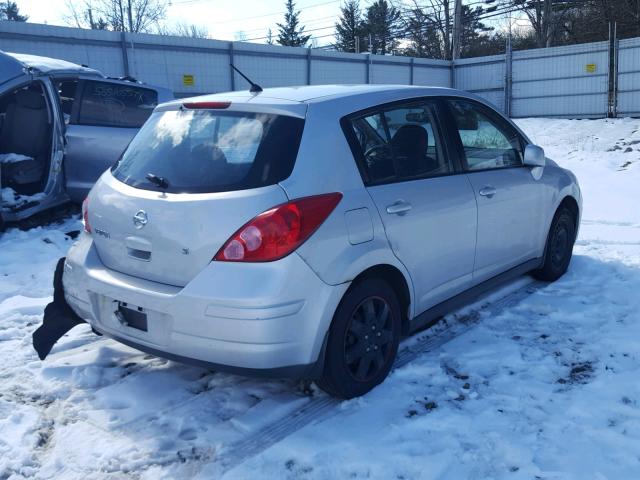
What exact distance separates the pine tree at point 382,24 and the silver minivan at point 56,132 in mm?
35643

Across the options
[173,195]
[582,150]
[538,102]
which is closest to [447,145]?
[173,195]

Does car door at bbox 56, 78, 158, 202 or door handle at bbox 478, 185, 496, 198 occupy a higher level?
car door at bbox 56, 78, 158, 202

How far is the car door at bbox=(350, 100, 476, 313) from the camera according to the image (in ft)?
11.6

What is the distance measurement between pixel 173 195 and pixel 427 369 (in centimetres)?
181

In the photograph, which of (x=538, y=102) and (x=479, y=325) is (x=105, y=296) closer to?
(x=479, y=325)

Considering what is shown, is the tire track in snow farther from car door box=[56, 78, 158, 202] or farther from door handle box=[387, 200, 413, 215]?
car door box=[56, 78, 158, 202]

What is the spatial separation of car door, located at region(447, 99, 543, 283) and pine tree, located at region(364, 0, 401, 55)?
37881 millimetres

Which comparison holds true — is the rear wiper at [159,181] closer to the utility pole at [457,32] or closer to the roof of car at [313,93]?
the roof of car at [313,93]

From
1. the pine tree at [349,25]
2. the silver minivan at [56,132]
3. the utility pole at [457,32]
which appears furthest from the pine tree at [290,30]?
the silver minivan at [56,132]

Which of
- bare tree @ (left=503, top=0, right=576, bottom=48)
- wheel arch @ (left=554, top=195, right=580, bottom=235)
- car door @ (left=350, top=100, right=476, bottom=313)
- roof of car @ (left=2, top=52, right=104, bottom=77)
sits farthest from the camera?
bare tree @ (left=503, top=0, right=576, bottom=48)

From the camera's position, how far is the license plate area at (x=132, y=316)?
3221 mm

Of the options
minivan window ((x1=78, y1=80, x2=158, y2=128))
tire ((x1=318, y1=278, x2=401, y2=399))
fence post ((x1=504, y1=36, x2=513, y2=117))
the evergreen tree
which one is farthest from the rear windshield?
the evergreen tree

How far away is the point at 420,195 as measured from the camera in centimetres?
375

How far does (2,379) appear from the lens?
12.2 feet
